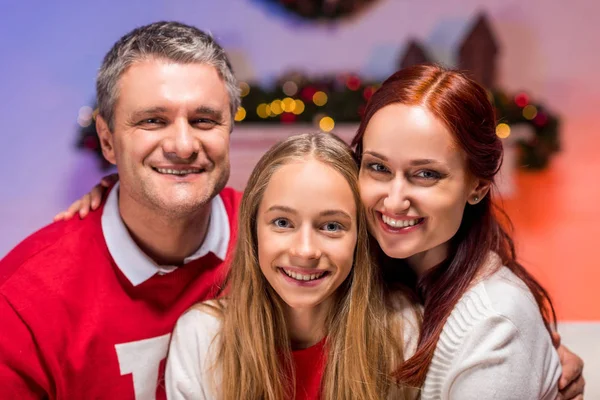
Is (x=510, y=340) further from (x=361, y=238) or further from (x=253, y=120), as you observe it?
(x=253, y=120)

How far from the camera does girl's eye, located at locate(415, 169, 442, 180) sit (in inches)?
70.2

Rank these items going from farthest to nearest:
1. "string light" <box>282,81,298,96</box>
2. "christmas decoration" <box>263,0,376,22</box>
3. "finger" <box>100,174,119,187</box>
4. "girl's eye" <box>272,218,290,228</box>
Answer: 1. "christmas decoration" <box>263,0,376,22</box>
2. "string light" <box>282,81,298,96</box>
3. "finger" <box>100,174,119,187</box>
4. "girl's eye" <box>272,218,290,228</box>

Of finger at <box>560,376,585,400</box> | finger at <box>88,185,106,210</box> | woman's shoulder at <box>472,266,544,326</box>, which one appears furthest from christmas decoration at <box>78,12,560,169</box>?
woman's shoulder at <box>472,266,544,326</box>

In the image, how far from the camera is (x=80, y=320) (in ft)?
6.82

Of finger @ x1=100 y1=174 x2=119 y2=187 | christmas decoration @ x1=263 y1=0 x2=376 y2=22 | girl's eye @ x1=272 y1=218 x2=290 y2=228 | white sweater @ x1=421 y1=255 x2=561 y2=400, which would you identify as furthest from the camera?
christmas decoration @ x1=263 y1=0 x2=376 y2=22

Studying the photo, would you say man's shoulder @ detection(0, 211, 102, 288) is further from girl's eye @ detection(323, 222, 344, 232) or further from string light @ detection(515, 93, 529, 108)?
string light @ detection(515, 93, 529, 108)

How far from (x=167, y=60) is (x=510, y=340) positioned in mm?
1253

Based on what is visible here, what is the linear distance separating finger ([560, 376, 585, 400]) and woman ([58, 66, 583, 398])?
0.19m

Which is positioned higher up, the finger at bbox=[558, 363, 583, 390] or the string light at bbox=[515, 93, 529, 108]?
the string light at bbox=[515, 93, 529, 108]

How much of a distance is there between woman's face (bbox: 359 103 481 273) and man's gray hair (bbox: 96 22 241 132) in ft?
2.06

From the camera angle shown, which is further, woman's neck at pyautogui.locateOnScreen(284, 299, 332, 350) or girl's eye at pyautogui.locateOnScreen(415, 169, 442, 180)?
woman's neck at pyautogui.locateOnScreen(284, 299, 332, 350)

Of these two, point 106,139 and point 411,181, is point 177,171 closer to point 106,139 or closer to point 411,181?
point 106,139

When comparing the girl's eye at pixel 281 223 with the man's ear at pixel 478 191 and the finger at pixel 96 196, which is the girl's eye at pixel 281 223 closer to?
the man's ear at pixel 478 191

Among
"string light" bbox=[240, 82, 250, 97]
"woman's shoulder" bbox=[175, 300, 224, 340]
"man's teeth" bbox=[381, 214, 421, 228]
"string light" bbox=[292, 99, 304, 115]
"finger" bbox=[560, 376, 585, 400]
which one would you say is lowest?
"finger" bbox=[560, 376, 585, 400]
